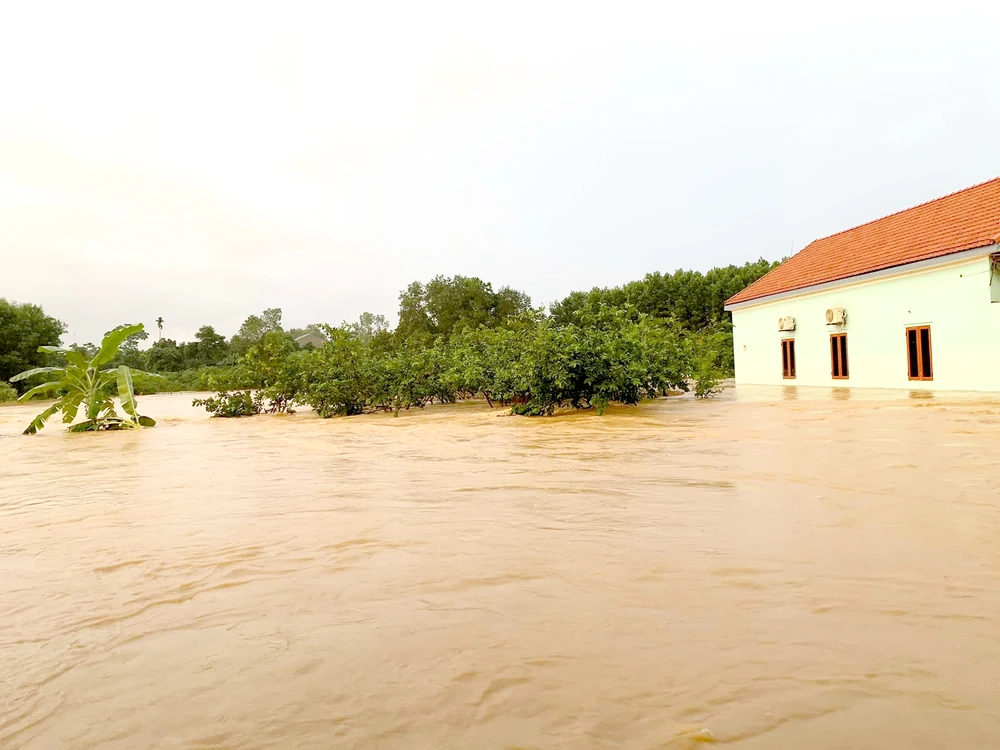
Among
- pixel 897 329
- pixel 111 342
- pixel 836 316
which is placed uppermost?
pixel 836 316

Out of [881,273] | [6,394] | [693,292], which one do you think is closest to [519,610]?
[881,273]

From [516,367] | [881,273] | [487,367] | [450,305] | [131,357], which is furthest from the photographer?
[131,357]

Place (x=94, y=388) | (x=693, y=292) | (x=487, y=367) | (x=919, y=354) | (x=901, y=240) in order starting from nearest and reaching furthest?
(x=94, y=388)
(x=487, y=367)
(x=919, y=354)
(x=901, y=240)
(x=693, y=292)

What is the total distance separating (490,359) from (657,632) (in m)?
12.8

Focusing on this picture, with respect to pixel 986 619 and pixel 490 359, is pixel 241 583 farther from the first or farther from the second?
pixel 490 359

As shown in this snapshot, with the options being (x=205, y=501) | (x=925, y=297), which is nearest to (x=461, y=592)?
(x=205, y=501)

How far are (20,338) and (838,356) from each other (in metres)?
45.1

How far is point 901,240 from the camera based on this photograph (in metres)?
17.9

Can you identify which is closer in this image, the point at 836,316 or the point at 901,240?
the point at 901,240

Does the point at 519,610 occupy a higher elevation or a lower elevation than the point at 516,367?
lower

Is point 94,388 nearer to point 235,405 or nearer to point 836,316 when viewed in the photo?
point 235,405

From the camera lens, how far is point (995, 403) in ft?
37.2

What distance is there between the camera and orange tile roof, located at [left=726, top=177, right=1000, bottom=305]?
1548cm

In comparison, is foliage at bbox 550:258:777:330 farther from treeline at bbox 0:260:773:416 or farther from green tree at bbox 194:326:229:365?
green tree at bbox 194:326:229:365
